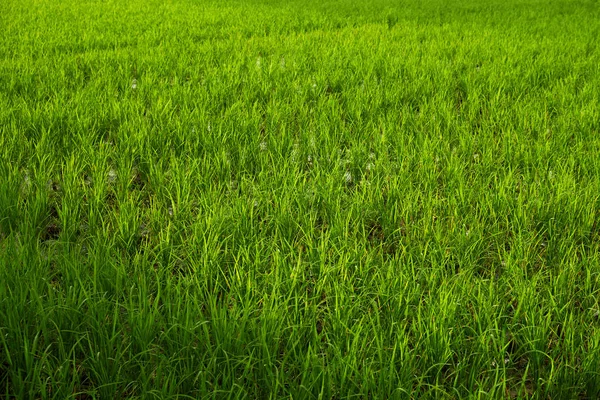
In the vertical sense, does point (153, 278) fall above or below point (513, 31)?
below

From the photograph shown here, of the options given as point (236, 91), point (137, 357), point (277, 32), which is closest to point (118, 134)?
point (236, 91)

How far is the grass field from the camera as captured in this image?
1375 millimetres

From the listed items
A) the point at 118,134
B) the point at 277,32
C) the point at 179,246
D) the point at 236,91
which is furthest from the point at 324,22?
the point at 179,246

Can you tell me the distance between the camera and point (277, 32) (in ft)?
24.9

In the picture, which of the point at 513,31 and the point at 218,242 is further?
the point at 513,31

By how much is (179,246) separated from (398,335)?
94 cm

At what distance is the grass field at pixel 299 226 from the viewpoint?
1.38m

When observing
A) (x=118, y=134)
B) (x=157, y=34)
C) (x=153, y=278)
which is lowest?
(x=153, y=278)

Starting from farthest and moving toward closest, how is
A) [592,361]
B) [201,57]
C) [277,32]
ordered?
[277,32] → [201,57] → [592,361]

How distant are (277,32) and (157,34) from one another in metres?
1.72

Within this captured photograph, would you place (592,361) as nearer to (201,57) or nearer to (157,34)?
(201,57)

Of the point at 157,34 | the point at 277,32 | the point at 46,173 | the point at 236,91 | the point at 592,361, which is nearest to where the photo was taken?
the point at 592,361

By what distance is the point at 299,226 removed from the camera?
203cm

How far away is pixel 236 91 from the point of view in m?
4.24
